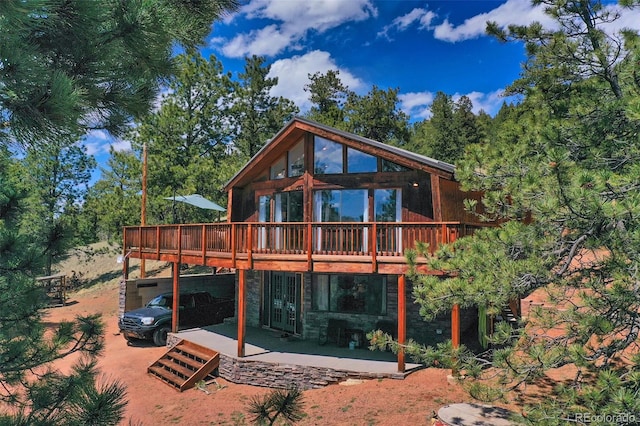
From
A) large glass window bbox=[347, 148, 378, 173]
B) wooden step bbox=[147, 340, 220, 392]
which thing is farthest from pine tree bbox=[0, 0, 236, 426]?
large glass window bbox=[347, 148, 378, 173]

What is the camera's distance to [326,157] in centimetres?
1236

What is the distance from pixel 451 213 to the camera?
1111 centimetres

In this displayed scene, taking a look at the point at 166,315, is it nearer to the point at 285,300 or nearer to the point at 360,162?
the point at 285,300

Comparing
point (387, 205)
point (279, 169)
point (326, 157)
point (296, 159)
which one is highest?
point (296, 159)

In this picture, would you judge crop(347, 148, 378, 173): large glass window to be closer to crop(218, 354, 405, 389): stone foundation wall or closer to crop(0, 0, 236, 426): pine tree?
crop(218, 354, 405, 389): stone foundation wall

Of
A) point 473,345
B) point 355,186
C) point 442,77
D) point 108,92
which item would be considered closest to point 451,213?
point 355,186

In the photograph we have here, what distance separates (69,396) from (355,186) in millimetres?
9455

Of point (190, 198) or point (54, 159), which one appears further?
point (54, 159)

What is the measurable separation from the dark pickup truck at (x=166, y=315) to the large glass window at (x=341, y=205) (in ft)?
20.2

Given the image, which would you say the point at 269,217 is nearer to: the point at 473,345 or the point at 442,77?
the point at 473,345

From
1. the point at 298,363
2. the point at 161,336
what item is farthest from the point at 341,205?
the point at 161,336

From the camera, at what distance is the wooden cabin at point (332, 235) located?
990 centimetres

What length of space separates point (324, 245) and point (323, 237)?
0.69ft

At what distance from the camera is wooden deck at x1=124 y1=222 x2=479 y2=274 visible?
31.1 feet
